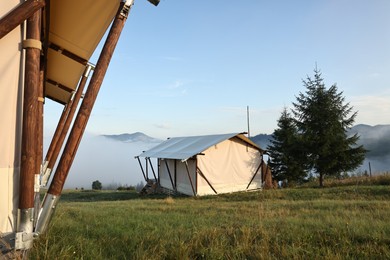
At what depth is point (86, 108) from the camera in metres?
3.50

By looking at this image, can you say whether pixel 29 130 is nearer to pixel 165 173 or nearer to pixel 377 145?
pixel 165 173

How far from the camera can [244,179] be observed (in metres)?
21.2

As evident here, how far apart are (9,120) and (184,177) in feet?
59.0

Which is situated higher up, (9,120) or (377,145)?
(377,145)

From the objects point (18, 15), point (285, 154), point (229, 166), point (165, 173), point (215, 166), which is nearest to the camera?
point (18, 15)

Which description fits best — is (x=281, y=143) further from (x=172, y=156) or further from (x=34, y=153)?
(x=34, y=153)

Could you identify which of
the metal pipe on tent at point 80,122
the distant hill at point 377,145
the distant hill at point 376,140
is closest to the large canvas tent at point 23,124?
the metal pipe on tent at point 80,122

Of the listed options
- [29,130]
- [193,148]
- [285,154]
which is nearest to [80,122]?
[29,130]

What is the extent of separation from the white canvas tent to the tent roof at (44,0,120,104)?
12.0 m

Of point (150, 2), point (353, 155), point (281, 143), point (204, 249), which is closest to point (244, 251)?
point (204, 249)

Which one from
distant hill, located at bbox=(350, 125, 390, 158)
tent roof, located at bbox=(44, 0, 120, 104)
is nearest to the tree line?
tent roof, located at bbox=(44, 0, 120, 104)

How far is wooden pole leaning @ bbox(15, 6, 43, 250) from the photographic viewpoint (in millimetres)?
3090

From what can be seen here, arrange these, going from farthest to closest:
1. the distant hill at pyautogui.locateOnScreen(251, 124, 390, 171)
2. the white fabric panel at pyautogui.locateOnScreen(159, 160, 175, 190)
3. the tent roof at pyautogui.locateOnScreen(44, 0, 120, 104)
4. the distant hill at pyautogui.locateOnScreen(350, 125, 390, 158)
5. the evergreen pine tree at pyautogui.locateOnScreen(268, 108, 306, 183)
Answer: the distant hill at pyautogui.locateOnScreen(350, 125, 390, 158) < the distant hill at pyautogui.locateOnScreen(251, 124, 390, 171) < the white fabric panel at pyautogui.locateOnScreen(159, 160, 175, 190) < the evergreen pine tree at pyautogui.locateOnScreen(268, 108, 306, 183) < the tent roof at pyautogui.locateOnScreen(44, 0, 120, 104)

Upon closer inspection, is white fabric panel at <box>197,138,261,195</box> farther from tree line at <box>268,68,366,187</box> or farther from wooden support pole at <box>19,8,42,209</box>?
wooden support pole at <box>19,8,42,209</box>
